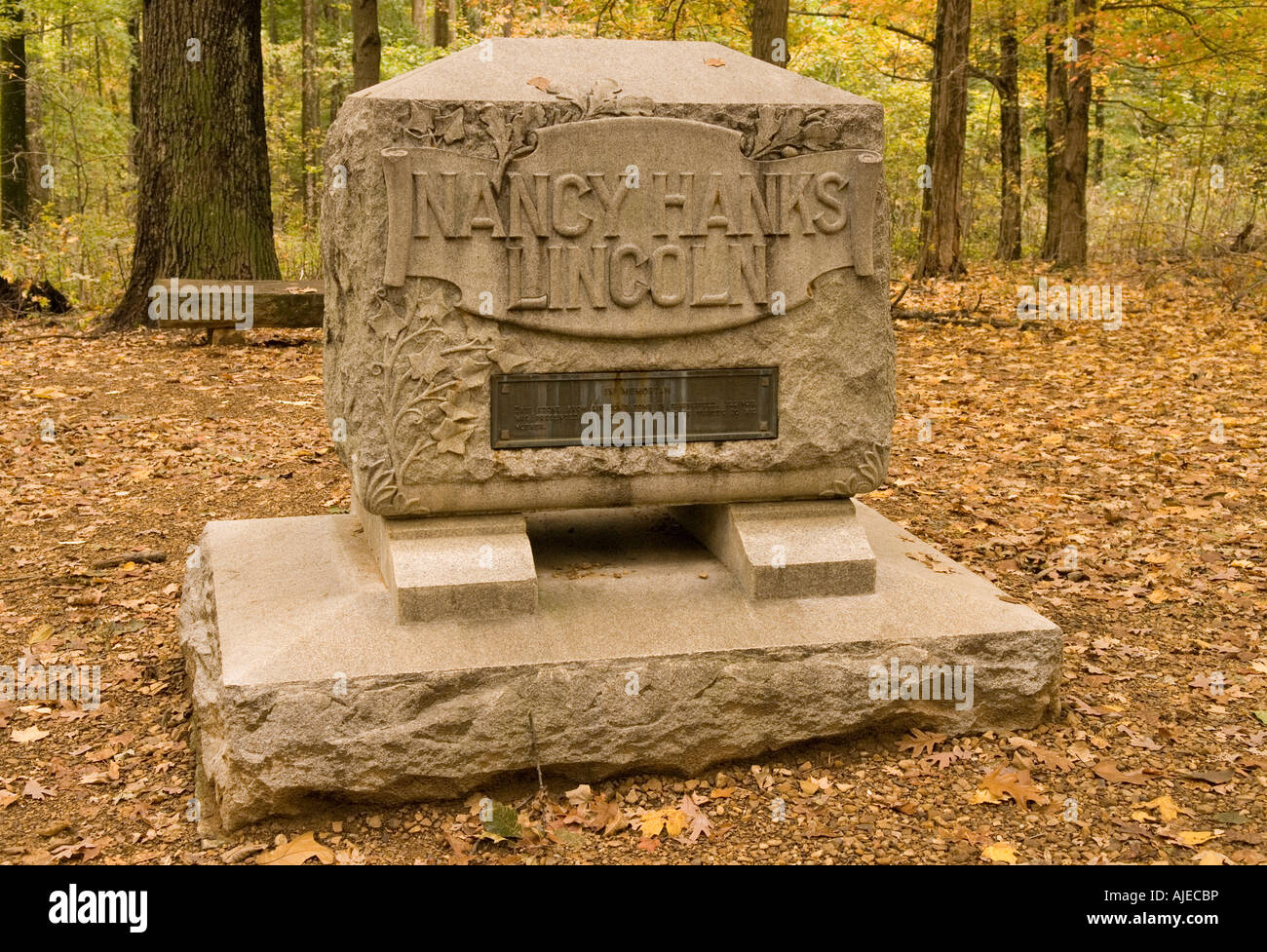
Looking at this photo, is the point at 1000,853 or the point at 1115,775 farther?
the point at 1115,775

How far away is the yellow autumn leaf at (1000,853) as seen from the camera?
3414 mm

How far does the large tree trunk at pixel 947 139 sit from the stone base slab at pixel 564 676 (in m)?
10.3

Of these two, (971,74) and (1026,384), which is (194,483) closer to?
(1026,384)

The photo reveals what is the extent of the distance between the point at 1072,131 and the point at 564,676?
1303 cm

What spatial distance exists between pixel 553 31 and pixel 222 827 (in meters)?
22.6

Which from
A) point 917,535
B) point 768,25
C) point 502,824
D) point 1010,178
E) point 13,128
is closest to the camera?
point 502,824

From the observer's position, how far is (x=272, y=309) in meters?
9.60

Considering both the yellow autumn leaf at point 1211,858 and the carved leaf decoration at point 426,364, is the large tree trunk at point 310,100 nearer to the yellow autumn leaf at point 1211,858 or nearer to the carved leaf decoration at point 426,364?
the carved leaf decoration at point 426,364

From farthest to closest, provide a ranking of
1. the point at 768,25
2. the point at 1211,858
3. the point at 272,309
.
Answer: the point at 768,25 → the point at 272,309 → the point at 1211,858

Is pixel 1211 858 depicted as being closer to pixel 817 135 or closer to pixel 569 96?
pixel 817 135

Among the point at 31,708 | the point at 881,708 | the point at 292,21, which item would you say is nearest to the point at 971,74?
the point at 881,708

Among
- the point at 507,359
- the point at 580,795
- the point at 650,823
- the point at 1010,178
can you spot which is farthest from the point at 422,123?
the point at 1010,178

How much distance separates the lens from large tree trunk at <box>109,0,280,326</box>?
378 inches

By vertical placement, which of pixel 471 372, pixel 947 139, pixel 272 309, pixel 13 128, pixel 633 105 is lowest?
pixel 471 372
